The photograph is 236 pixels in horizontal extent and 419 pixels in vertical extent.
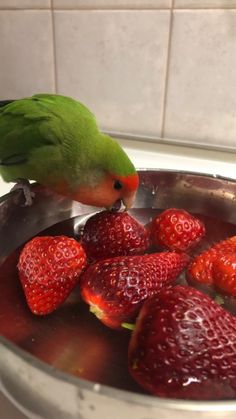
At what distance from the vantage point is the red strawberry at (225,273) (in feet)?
1.13

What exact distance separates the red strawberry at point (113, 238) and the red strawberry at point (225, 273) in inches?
3.1

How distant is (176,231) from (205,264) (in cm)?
6

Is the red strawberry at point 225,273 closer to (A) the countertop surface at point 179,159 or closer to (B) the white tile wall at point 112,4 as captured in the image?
(A) the countertop surface at point 179,159

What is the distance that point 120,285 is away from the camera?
300 millimetres

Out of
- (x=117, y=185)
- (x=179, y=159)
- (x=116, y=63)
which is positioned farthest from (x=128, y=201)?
(x=116, y=63)

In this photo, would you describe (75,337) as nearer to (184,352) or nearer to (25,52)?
(184,352)

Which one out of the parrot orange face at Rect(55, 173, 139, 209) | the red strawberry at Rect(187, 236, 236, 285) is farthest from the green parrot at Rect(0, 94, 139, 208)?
the red strawberry at Rect(187, 236, 236, 285)

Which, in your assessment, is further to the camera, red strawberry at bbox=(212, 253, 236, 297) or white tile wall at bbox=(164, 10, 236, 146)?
white tile wall at bbox=(164, 10, 236, 146)

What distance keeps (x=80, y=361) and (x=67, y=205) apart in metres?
0.25

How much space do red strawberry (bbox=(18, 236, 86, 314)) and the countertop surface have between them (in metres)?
0.27

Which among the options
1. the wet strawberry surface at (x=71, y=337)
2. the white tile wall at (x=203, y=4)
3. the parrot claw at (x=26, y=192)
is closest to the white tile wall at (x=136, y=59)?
the white tile wall at (x=203, y=4)

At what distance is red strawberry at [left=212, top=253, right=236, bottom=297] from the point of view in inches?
13.5

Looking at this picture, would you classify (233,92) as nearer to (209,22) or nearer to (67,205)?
(209,22)

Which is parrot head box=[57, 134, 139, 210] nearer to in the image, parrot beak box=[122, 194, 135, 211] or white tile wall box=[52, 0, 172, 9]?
parrot beak box=[122, 194, 135, 211]
